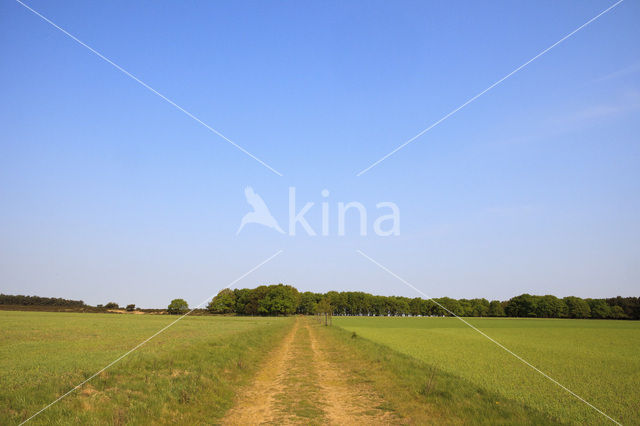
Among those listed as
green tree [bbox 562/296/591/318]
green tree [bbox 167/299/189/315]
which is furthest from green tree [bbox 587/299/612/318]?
green tree [bbox 167/299/189/315]

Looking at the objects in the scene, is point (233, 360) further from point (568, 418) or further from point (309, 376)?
point (568, 418)

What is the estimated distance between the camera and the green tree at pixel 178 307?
587 feet

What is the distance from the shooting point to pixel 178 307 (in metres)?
183

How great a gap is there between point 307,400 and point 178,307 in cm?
18959

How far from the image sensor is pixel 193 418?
9.50 meters

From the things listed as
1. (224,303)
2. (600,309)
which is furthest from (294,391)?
(600,309)

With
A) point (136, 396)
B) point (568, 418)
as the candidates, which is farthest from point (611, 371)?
point (136, 396)

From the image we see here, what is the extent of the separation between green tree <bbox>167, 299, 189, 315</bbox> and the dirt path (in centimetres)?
17887

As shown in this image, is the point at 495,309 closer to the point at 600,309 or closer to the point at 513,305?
the point at 513,305

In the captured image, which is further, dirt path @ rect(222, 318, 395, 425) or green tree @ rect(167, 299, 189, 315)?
green tree @ rect(167, 299, 189, 315)

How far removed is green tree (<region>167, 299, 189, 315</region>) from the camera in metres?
179

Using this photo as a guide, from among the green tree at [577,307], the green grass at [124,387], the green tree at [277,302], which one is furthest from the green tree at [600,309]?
the green grass at [124,387]

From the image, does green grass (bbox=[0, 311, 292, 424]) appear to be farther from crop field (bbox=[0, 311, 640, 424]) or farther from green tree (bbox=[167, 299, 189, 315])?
green tree (bbox=[167, 299, 189, 315])

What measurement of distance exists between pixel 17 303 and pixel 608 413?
180666 mm
